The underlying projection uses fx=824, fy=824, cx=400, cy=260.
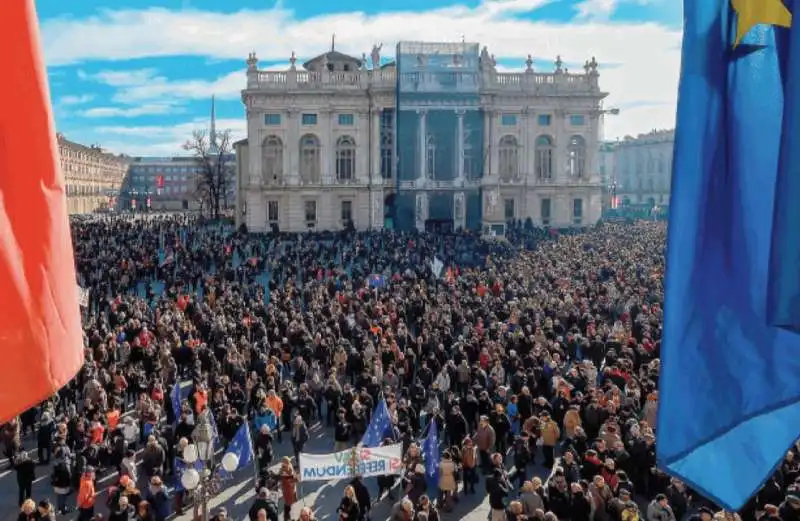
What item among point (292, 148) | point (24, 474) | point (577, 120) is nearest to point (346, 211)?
point (292, 148)

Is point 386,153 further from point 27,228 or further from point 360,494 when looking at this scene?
point 27,228

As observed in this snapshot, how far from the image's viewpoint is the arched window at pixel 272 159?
5594 centimetres

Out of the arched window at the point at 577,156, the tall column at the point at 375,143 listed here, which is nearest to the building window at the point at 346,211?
the tall column at the point at 375,143

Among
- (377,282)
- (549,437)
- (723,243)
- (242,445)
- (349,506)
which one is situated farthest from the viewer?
(377,282)

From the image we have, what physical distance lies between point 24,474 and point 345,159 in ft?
150

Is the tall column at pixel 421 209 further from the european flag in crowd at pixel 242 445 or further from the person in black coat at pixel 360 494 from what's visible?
the person in black coat at pixel 360 494

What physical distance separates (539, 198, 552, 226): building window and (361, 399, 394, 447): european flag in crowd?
155 feet

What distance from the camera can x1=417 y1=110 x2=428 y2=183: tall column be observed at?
54703 mm

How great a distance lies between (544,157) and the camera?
59031 millimetres

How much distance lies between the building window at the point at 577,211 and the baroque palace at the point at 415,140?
0.85 metres

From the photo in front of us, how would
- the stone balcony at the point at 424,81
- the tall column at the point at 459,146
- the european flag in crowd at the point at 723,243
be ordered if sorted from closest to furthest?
the european flag in crowd at the point at 723,243
the stone balcony at the point at 424,81
the tall column at the point at 459,146

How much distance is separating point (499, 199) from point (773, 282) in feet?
176

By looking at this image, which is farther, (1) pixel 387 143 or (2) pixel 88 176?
(2) pixel 88 176

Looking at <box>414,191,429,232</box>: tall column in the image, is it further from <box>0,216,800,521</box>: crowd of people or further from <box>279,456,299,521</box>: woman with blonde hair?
<box>279,456,299,521</box>: woman with blonde hair
